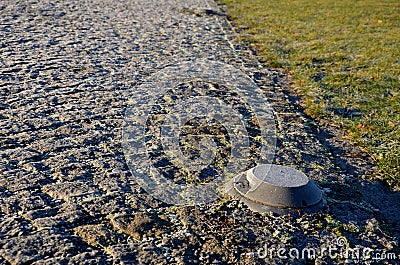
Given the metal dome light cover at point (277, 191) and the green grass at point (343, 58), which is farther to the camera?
the green grass at point (343, 58)

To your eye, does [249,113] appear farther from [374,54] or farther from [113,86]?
[374,54]

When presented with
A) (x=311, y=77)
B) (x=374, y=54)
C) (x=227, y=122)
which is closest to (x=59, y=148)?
(x=227, y=122)

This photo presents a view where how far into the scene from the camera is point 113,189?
376 cm

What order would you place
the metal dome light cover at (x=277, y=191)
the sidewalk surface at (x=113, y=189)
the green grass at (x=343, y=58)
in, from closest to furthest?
the sidewalk surface at (x=113, y=189) < the metal dome light cover at (x=277, y=191) < the green grass at (x=343, y=58)

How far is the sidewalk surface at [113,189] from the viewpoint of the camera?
10.2ft

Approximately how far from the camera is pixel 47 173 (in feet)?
12.9

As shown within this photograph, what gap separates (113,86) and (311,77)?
8.94 ft
